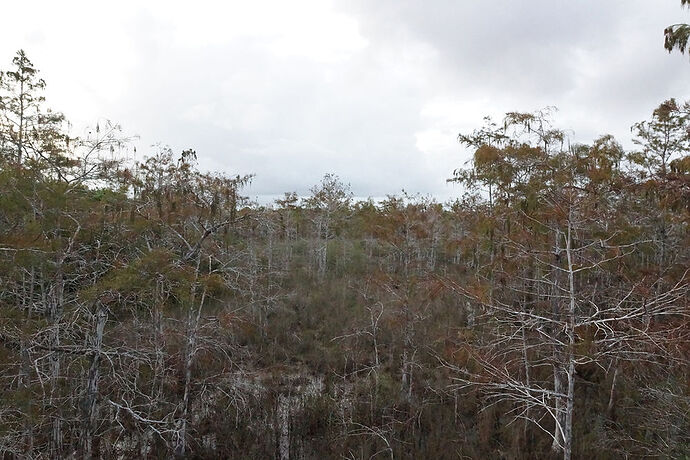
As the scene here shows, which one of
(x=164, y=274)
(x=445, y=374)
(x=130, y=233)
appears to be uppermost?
(x=130, y=233)

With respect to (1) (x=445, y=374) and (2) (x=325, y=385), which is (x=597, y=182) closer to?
(1) (x=445, y=374)

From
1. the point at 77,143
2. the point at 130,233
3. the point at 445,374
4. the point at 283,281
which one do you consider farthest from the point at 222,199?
the point at 283,281

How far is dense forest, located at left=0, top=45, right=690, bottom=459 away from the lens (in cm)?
590

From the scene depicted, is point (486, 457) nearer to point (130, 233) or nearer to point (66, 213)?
point (130, 233)

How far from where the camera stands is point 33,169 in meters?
6.81

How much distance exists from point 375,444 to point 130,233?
23.1ft

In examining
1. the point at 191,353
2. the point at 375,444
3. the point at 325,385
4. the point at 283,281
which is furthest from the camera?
the point at 283,281

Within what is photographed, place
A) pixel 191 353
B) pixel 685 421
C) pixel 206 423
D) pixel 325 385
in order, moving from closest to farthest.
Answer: pixel 685 421
pixel 191 353
pixel 206 423
pixel 325 385

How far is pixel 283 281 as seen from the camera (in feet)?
64.6

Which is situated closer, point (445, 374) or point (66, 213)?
point (66, 213)

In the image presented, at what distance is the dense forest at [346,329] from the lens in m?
5.90

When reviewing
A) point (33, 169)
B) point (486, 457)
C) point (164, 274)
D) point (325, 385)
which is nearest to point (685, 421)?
point (486, 457)

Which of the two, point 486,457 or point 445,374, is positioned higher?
point 445,374

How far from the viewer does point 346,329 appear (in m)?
13.9
